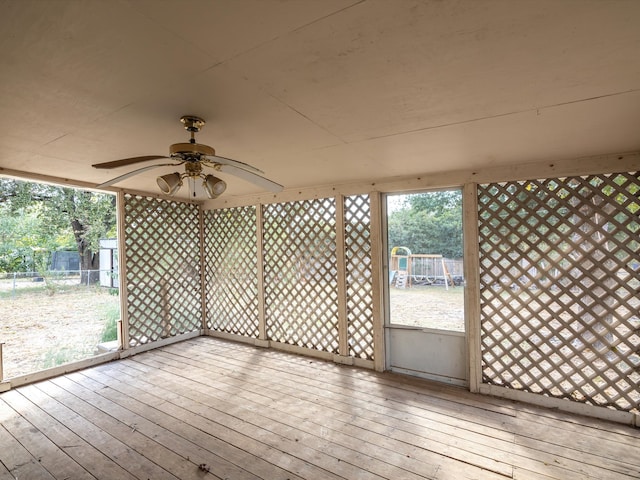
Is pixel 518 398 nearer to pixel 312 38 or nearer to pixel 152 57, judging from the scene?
pixel 312 38

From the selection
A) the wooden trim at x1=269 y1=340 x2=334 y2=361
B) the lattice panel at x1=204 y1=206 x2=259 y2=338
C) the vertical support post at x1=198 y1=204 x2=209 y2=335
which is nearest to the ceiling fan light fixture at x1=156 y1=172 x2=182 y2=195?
the lattice panel at x1=204 y1=206 x2=259 y2=338

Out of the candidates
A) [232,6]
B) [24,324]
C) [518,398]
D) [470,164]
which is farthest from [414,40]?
[24,324]

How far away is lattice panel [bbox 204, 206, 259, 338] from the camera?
177 inches

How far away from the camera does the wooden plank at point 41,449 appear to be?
6.34 ft

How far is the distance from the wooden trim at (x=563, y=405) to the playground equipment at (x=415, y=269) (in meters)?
1.02

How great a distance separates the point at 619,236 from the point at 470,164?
1375 millimetres

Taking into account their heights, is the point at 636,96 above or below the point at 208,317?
above

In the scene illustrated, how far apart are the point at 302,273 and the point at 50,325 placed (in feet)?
16.4

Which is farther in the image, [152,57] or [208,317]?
[208,317]

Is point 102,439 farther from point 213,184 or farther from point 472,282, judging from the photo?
point 472,282

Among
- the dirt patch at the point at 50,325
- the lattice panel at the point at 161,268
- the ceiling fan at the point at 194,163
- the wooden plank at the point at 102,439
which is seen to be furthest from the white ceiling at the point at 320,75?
the dirt patch at the point at 50,325

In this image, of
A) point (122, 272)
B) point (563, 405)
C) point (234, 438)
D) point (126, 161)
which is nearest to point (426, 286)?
point (563, 405)

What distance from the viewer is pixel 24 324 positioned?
18.2ft

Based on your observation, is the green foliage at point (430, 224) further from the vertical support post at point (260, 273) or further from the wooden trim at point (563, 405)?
the vertical support post at point (260, 273)
